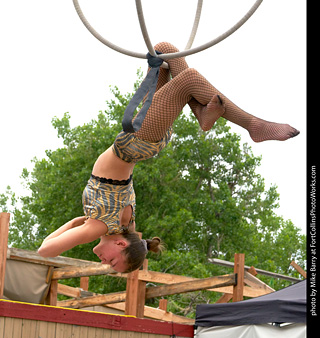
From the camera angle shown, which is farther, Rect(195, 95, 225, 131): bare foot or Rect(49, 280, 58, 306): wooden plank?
Rect(49, 280, 58, 306): wooden plank

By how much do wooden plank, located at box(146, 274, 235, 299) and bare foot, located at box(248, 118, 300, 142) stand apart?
4052 millimetres

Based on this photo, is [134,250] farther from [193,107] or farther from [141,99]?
[141,99]

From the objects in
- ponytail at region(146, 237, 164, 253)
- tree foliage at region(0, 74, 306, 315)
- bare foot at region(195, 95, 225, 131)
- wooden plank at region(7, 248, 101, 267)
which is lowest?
ponytail at region(146, 237, 164, 253)

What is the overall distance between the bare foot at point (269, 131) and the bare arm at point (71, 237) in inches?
50.5

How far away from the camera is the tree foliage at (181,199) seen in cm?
1945

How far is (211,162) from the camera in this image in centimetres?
2284

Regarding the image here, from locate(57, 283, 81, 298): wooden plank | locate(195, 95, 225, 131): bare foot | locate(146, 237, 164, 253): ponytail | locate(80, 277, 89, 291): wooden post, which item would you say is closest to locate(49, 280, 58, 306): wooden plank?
locate(57, 283, 81, 298): wooden plank

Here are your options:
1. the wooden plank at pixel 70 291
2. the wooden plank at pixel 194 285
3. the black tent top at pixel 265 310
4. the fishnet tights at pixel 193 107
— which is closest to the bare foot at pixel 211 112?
the fishnet tights at pixel 193 107

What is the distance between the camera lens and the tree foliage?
63.8 ft

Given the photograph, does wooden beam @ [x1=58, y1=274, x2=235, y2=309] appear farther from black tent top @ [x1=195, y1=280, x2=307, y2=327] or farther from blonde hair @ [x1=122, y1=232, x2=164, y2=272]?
blonde hair @ [x1=122, y1=232, x2=164, y2=272]

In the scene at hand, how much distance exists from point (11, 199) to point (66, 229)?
2456 cm

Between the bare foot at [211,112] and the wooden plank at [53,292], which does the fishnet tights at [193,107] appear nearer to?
the bare foot at [211,112]
